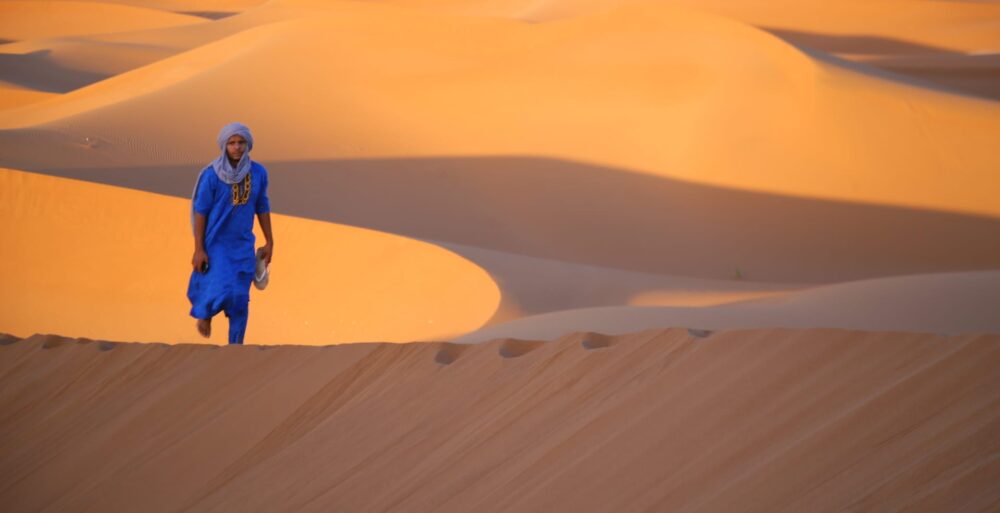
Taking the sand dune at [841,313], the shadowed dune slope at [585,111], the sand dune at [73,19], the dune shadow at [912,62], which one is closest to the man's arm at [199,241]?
the sand dune at [841,313]

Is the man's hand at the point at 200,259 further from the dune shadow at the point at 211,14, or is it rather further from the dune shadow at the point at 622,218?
the dune shadow at the point at 211,14

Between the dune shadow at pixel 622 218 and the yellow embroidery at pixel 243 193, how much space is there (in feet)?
19.7

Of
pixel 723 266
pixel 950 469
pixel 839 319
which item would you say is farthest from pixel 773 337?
pixel 723 266

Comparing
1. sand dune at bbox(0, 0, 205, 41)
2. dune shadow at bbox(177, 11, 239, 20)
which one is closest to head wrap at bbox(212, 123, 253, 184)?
sand dune at bbox(0, 0, 205, 41)

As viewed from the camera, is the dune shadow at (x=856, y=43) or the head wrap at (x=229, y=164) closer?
the head wrap at (x=229, y=164)

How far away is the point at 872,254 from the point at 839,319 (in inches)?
285

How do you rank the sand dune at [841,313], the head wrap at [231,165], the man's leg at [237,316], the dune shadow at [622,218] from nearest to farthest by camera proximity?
the sand dune at [841,313] → the head wrap at [231,165] → the man's leg at [237,316] → the dune shadow at [622,218]

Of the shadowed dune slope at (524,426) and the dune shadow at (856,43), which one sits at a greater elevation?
the dune shadow at (856,43)

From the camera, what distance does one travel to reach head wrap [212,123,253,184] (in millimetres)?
6202

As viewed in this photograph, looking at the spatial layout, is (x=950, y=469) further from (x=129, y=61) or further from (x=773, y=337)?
(x=129, y=61)

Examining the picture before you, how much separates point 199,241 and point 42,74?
24156mm

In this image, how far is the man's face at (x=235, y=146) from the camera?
6219mm

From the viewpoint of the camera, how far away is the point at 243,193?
639 centimetres

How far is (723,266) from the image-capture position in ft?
41.1
